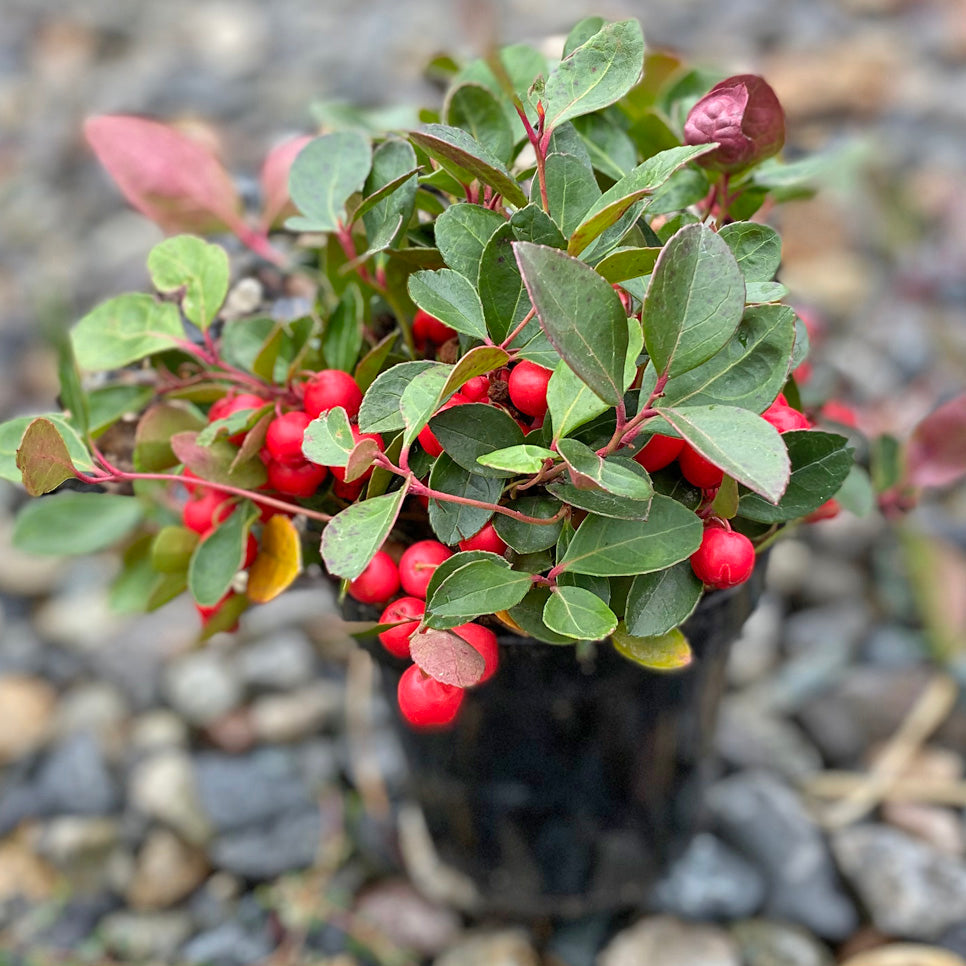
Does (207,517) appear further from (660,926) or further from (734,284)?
(660,926)

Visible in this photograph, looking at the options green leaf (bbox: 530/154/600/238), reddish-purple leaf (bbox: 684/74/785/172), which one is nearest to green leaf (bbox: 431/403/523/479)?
green leaf (bbox: 530/154/600/238)

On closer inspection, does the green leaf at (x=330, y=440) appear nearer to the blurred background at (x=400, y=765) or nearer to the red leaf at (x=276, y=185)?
the blurred background at (x=400, y=765)

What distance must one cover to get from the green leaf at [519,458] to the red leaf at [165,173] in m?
0.35

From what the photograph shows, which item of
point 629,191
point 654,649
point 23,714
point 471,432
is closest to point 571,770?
point 654,649

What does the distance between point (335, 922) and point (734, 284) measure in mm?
800

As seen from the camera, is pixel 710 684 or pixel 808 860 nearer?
pixel 710 684

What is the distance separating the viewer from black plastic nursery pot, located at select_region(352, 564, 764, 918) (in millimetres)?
720

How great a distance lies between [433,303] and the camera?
519mm

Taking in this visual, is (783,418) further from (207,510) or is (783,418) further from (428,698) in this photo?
(207,510)

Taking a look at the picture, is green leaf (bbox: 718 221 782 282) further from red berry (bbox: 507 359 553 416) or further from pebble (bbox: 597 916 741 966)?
pebble (bbox: 597 916 741 966)

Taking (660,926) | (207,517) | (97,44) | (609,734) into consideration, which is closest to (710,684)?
(609,734)

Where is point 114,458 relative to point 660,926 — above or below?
above

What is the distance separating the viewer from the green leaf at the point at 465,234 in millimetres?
527

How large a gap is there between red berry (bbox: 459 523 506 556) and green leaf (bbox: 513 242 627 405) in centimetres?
12
